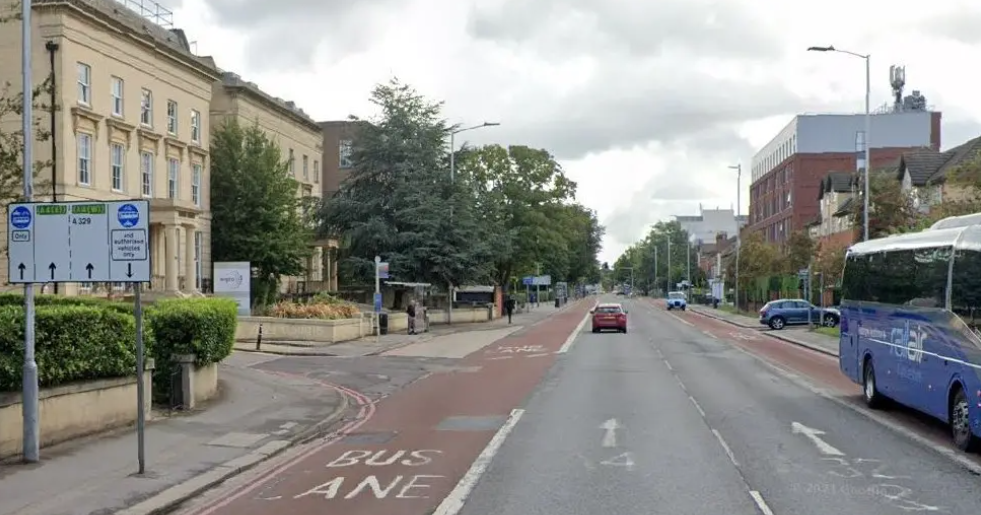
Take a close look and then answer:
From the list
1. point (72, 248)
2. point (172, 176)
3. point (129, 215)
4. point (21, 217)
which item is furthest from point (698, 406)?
point (172, 176)

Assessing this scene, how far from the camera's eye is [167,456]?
501 inches

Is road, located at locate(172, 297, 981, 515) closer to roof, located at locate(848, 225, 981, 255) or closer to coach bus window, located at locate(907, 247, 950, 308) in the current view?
coach bus window, located at locate(907, 247, 950, 308)

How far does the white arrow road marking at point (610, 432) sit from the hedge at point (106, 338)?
7.13m

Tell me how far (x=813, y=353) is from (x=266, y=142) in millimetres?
31982

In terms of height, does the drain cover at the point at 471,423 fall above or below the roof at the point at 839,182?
below

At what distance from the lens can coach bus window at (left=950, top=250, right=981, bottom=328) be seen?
1262cm

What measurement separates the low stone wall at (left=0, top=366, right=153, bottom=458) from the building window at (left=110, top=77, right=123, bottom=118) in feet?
99.0

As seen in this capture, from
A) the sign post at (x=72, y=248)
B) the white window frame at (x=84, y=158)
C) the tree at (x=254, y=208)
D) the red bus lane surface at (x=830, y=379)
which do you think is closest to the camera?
the sign post at (x=72, y=248)

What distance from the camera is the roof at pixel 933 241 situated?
13180 millimetres

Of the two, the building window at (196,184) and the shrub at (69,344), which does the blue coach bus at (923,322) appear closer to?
the shrub at (69,344)

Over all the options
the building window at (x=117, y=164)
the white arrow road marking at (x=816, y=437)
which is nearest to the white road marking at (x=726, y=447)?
the white arrow road marking at (x=816, y=437)

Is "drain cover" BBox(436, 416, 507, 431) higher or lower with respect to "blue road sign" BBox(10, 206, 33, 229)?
lower

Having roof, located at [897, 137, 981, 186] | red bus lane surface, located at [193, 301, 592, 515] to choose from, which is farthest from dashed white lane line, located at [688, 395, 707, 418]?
roof, located at [897, 137, 981, 186]

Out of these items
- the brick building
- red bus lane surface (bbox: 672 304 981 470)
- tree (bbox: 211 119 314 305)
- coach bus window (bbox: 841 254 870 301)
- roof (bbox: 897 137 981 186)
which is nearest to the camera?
red bus lane surface (bbox: 672 304 981 470)
